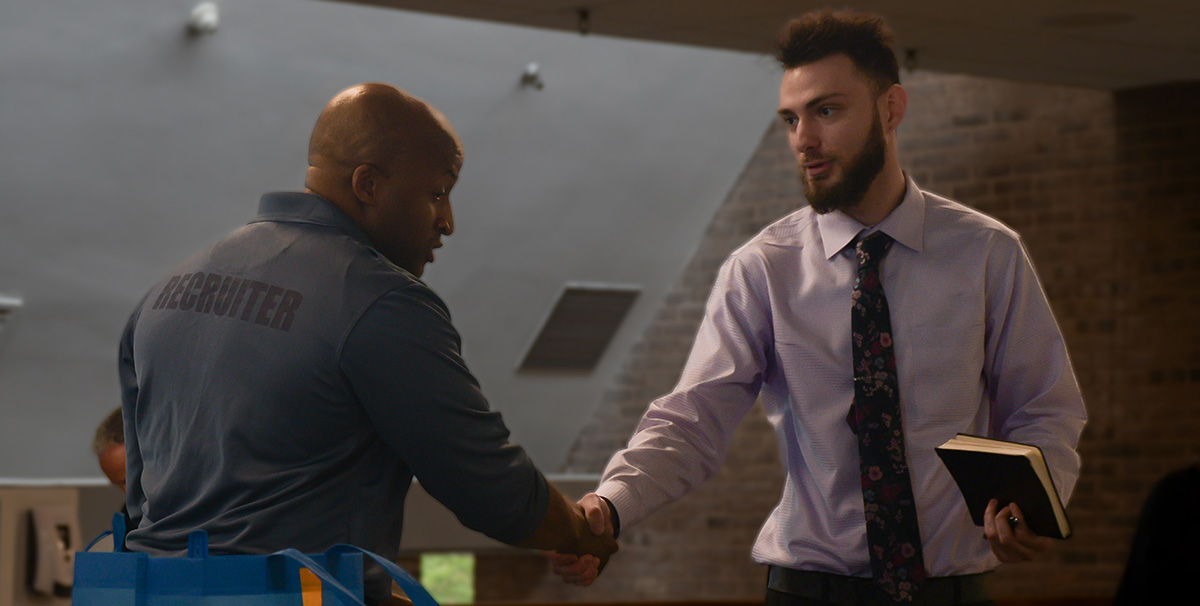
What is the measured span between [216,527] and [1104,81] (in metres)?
5.90

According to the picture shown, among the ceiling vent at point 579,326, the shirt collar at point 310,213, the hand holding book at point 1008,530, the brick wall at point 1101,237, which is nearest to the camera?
the shirt collar at point 310,213

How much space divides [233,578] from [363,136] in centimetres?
59

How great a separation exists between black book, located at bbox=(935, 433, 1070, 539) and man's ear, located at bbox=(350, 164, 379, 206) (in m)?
0.84

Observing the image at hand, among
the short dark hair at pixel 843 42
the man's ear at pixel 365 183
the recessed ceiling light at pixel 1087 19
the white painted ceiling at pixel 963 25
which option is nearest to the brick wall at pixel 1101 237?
the white painted ceiling at pixel 963 25

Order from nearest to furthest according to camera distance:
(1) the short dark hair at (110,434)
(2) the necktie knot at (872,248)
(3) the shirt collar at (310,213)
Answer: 1. (3) the shirt collar at (310,213)
2. (2) the necktie knot at (872,248)
3. (1) the short dark hair at (110,434)

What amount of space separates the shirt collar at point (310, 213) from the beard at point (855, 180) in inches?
31.5

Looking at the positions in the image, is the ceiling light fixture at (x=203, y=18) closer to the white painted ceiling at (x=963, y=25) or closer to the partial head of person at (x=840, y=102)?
the white painted ceiling at (x=963, y=25)

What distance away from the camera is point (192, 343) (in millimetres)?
1697

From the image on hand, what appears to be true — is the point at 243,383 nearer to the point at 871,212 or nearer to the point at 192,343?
the point at 192,343

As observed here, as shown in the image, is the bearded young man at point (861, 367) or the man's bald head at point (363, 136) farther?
the bearded young man at point (861, 367)

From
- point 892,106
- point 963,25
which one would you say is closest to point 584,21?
point 963,25

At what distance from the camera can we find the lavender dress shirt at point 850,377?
84.0 inches

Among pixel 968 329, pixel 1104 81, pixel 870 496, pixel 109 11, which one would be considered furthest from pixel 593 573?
pixel 1104 81

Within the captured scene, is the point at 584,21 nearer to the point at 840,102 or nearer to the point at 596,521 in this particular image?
the point at 840,102
